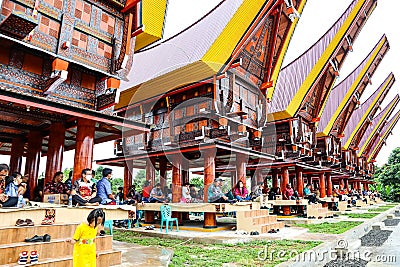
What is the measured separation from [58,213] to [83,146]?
7.91 ft

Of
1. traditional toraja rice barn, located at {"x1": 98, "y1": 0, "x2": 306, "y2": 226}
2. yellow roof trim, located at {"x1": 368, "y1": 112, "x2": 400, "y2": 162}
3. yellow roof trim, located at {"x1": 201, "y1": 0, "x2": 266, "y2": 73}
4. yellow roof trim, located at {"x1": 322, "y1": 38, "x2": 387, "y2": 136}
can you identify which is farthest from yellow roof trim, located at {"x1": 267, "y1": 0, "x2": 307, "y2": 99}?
yellow roof trim, located at {"x1": 368, "y1": 112, "x2": 400, "y2": 162}

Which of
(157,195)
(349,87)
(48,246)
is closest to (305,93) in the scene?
(349,87)

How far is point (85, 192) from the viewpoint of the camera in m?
6.25

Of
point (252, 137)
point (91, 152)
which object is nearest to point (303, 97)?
point (252, 137)

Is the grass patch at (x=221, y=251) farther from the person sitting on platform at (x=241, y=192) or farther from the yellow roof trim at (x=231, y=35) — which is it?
the yellow roof trim at (x=231, y=35)

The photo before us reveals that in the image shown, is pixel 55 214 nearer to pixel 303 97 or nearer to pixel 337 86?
pixel 303 97

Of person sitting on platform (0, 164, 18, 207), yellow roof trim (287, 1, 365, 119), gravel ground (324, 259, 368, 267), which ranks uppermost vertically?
yellow roof trim (287, 1, 365, 119)

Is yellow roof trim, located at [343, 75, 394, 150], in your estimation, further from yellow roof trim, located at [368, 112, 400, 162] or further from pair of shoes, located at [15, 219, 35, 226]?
pair of shoes, located at [15, 219, 35, 226]

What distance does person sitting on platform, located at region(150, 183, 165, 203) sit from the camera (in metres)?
12.0

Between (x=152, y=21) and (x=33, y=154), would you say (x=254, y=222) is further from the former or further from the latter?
(x=33, y=154)

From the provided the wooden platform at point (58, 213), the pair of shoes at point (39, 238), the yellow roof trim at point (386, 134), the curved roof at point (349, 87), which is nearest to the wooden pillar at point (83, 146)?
the wooden platform at point (58, 213)

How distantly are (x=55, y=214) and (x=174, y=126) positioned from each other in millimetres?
7339

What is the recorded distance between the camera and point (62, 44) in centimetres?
675

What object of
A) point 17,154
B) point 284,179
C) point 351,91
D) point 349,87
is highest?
point 349,87
